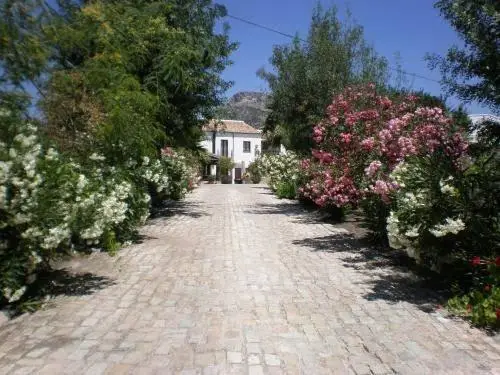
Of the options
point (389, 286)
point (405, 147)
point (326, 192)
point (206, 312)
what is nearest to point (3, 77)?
point (206, 312)

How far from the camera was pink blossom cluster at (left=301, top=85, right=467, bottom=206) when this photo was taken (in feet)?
27.6

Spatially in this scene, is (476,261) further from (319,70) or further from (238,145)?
(238,145)

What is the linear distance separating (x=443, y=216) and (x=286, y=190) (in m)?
17.5

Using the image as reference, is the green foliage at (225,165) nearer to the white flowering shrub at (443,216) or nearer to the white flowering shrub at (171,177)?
the white flowering shrub at (171,177)

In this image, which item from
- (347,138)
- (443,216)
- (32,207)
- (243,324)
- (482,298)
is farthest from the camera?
(347,138)

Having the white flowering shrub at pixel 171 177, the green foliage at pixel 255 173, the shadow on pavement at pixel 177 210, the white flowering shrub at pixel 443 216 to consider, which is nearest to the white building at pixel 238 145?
the green foliage at pixel 255 173

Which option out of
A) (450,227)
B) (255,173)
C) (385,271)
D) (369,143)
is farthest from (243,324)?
(255,173)

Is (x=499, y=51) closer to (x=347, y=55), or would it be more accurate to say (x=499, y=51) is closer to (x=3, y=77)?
(x=3, y=77)

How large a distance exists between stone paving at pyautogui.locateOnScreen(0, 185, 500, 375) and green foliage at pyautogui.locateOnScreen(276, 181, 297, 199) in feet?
44.6

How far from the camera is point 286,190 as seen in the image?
2380 cm

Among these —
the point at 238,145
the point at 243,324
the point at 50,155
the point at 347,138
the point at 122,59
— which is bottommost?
the point at 243,324

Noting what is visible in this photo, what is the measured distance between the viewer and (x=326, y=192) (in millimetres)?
12078

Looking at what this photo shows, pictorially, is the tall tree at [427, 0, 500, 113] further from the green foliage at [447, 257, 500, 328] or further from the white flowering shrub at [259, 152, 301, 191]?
the white flowering shrub at [259, 152, 301, 191]

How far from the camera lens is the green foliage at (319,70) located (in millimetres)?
15797
